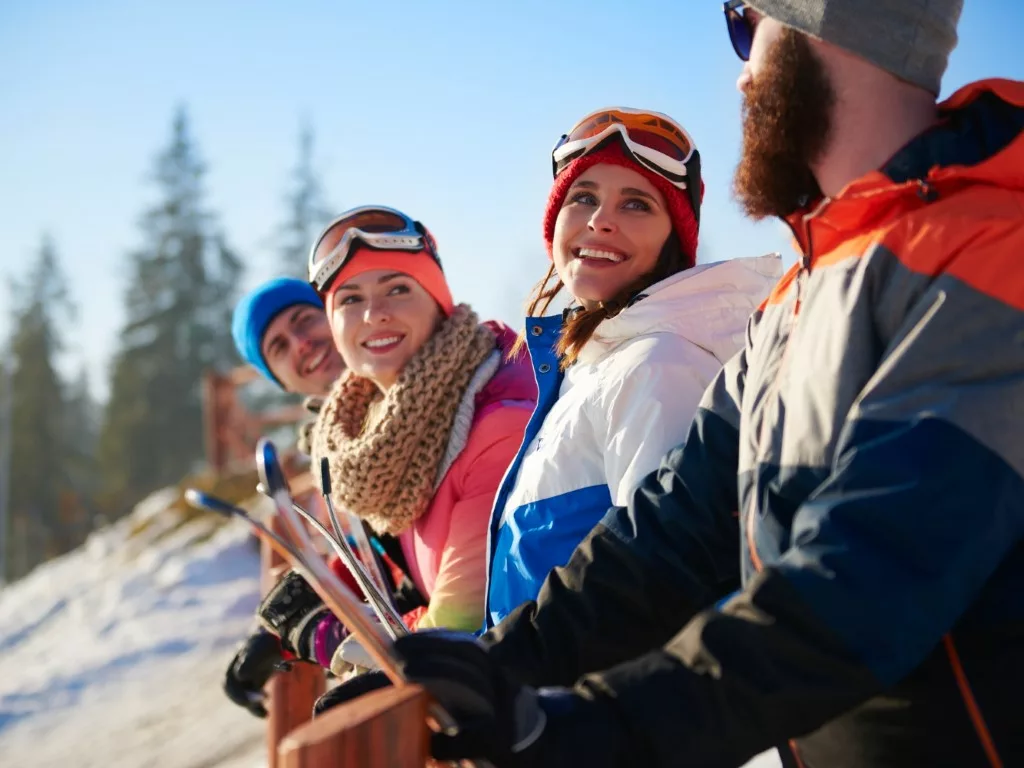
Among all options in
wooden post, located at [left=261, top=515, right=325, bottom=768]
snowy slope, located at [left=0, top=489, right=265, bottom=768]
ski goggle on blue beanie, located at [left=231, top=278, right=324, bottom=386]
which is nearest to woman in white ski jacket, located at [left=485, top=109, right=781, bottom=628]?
wooden post, located at [left=261, top=515, right=325, bottom=768]

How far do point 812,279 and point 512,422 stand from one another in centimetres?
153

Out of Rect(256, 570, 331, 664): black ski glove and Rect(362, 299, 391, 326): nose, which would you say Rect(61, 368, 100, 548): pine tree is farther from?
Rect(362, 299, 391, 326): nose

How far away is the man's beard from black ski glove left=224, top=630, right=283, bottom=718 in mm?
2801

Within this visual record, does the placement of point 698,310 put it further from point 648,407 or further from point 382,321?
point 382,321

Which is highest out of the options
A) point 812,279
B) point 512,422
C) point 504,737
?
point 812,279

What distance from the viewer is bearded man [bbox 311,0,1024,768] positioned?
1150mm

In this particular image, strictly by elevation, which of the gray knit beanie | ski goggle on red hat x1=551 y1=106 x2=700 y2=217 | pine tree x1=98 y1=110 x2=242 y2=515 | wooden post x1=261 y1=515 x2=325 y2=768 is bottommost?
pine tree x1=98 y1=110 x2=242 y2=515

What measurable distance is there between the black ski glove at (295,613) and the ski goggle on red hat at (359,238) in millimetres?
1072

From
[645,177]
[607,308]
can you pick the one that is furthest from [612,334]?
[645,177]

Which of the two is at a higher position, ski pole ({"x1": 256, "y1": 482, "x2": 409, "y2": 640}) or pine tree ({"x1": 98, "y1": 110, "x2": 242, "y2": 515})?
ski pole ({"x1": 256, "y1": 482, "x2": 409, "y2": 640})

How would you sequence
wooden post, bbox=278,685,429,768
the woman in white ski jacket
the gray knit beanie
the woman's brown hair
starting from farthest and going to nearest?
1. the woman's brown hair
2. the woman in white ski jacket
3. the gray knit beanie
4. wooden post, bbox=278,685,429,768

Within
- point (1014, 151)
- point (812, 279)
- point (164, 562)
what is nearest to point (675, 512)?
point (812, 279)

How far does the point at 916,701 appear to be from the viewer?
4.25 feet

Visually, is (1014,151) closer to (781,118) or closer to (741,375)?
(781,118)
